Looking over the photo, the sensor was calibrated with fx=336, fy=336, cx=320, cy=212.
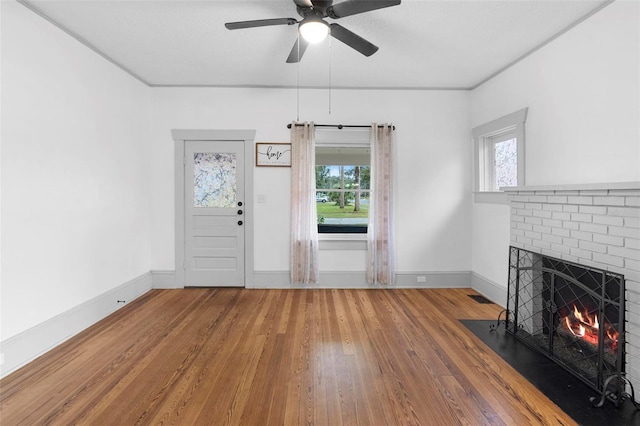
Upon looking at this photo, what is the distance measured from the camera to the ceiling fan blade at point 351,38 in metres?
2.49

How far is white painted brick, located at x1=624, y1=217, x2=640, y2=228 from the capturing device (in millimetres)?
2027

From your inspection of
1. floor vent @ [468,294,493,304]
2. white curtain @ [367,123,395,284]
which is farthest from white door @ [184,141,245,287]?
floor vent @ [468,294,493,304]

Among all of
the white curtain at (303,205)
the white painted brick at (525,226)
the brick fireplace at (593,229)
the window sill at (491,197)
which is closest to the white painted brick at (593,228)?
the brick fireplace at (593,229)

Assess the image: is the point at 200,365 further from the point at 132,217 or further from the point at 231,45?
the point at 231,45

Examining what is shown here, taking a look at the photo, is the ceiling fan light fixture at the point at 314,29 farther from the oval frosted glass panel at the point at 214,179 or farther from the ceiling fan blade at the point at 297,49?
the oval frosted glass panel at the point at 214,179

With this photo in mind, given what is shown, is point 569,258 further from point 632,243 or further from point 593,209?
point 632,243

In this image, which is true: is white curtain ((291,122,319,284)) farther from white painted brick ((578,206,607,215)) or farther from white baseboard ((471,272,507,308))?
white painted brick ((578,206,607,215))

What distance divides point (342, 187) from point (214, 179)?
1.75 m

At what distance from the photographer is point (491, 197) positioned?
409 cm

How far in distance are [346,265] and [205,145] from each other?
2.52m

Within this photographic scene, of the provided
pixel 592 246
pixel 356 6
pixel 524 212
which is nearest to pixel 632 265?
pixel 592 246

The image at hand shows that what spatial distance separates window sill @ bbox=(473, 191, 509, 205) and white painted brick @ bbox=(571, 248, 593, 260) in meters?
1.34

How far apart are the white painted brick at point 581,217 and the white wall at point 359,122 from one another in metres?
2.06

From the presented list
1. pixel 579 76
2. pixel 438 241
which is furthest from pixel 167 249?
pixel 579 76
